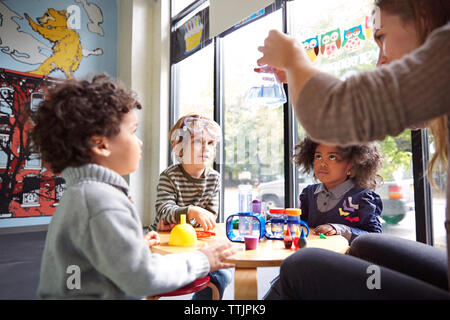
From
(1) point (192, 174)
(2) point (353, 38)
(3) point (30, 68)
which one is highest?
(3) point (30, 68)

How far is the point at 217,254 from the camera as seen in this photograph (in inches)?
31.6

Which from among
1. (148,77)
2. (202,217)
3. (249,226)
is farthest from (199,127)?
(148,77)

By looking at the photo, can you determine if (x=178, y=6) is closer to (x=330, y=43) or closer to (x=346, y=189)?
(x=330, y=43)

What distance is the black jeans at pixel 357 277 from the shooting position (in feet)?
1.92

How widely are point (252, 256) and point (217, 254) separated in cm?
11

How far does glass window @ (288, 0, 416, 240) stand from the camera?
1859mm

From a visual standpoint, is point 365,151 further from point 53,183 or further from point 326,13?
point 53,183

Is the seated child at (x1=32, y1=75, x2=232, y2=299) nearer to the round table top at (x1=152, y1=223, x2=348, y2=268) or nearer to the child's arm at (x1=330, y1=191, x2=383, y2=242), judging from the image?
the round table top at (x1=152, y1=223, x2=348, y2=268)

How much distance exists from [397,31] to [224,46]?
2.86 m

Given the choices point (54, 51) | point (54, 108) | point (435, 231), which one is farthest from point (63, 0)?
point (435, 231)

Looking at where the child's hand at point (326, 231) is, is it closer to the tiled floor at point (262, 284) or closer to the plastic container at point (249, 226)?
the plastic container at point (249, 226)

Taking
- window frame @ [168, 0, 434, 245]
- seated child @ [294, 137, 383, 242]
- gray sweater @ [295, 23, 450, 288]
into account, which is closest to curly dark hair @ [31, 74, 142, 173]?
gray sweater @ [295, 23, 450, 288]

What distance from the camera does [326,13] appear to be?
229 centimetres

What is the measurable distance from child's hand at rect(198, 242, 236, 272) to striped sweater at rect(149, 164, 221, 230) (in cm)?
62
